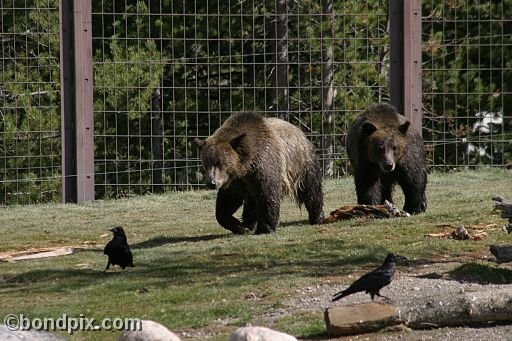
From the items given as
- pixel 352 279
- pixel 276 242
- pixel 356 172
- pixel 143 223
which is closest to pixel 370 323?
pixel 352 279

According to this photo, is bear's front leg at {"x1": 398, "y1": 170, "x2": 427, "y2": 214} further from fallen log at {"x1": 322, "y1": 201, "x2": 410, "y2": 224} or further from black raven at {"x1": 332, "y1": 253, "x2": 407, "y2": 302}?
black raven at {"x1": 332, "y1": 253, "x2": 407, "y2": 302}

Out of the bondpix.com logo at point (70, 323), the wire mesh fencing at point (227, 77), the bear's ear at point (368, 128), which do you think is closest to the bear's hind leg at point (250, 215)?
the bear's ear at point (368, 128)

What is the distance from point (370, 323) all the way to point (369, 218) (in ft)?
16.5

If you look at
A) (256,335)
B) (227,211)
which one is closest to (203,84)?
(227,211)

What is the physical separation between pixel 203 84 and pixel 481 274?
41.7 feet

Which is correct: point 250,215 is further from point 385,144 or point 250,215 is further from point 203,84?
point 203,84

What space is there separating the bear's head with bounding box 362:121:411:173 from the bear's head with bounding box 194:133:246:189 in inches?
63.0

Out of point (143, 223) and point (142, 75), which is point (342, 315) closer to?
point (143, 223)

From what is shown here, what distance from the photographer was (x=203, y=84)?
21.3 metres

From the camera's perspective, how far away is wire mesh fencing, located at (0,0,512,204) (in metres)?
19.7

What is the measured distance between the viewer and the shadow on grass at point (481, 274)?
29.4ft

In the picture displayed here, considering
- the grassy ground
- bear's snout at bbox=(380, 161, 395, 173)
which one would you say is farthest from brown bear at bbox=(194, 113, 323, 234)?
bear's snout at bbox=(380, 161, 395, 173)

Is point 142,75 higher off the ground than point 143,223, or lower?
higher

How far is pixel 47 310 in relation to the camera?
9070 millimetres
